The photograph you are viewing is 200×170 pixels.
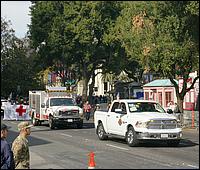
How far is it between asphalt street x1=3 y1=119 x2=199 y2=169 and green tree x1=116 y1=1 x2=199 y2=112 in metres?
6.57

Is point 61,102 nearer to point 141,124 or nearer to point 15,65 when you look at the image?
point 141,124

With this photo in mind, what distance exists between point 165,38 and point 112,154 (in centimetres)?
1308

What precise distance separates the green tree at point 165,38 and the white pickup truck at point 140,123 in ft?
20.1

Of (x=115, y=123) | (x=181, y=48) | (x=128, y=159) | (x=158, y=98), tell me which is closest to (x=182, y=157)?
(x=128, y=159)

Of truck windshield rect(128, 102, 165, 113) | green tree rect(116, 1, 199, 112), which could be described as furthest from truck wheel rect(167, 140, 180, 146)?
green tree rect(116, 1, 199, 112)

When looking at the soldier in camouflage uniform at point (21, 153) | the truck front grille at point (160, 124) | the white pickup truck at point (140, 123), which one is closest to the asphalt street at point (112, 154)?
the white pickup truck at point (140, 123)

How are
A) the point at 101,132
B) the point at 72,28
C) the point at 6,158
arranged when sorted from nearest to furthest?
the point at 6,158 < the point at 101,132 < the point at 72,28

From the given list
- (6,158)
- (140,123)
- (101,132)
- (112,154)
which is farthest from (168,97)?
(6,158)

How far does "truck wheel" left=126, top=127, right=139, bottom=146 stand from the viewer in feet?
58.4

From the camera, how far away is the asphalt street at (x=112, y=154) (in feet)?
42.1

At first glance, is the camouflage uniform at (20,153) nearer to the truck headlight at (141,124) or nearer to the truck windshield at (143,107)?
the truck headlight at (141,124)

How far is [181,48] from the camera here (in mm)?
27094

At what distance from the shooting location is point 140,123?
17688 millimetres

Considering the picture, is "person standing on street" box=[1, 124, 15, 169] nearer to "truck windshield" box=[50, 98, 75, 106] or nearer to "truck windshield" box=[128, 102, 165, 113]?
"truck windshield" box=[128, 102, 165, 113]
